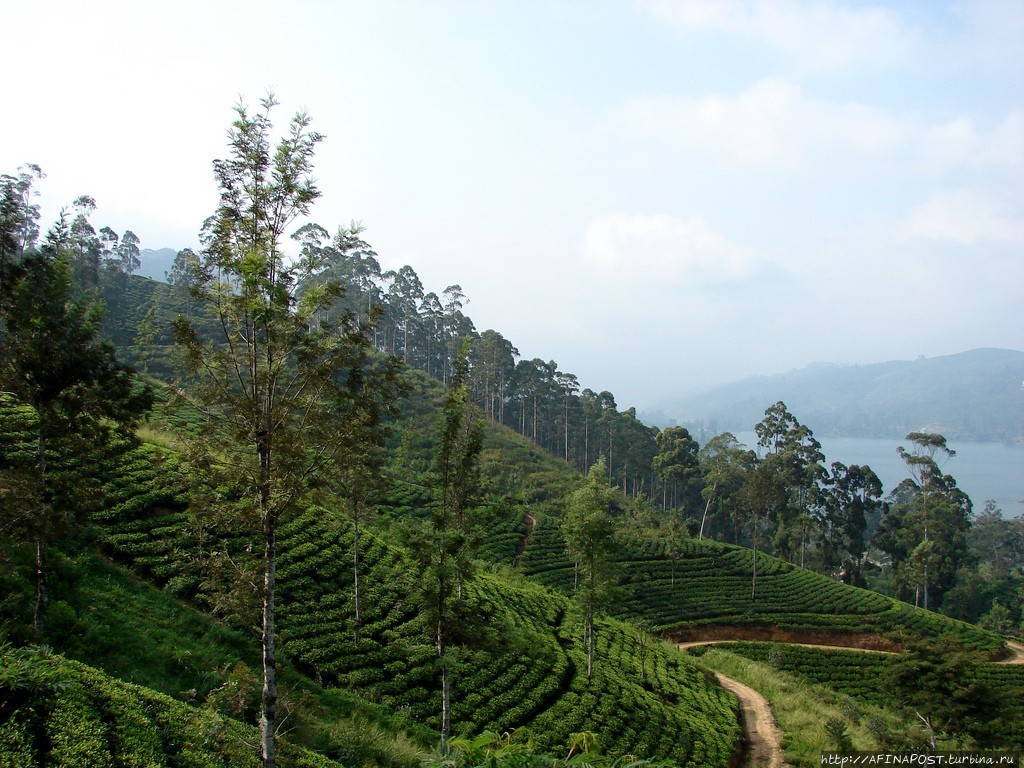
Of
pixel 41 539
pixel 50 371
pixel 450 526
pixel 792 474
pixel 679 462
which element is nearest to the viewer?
pixel 41 539

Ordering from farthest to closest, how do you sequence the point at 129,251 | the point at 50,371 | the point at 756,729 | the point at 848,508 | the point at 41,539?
the point at 129,251 < the point at 848,508 < the point at 756,729 < the point at 50,371 < the point at 41,539

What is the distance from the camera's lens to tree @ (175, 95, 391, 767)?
7.40 m

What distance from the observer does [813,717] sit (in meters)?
21.0

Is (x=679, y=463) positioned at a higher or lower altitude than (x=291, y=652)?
higher

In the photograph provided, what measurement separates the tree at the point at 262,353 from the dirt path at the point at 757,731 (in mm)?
17666

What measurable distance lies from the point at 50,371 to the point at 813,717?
26.8 meters

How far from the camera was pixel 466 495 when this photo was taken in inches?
508

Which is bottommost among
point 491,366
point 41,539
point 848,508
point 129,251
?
point 848,508

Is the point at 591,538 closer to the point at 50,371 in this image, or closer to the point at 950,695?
the point at 950,695

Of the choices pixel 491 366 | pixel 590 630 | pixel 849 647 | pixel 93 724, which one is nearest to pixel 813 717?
pixel 590 630

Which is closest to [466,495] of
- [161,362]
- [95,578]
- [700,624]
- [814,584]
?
[95,578]

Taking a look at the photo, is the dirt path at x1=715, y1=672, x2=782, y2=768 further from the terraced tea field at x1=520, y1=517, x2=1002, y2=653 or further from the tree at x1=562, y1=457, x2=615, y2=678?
the terraced tea field at x1=520, y1=517, x2=1002, y2=653

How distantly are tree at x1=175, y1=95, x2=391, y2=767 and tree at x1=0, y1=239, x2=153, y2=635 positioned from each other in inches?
191

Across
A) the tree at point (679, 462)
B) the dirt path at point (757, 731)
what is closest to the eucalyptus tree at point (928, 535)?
the tree at point (679, 462)
